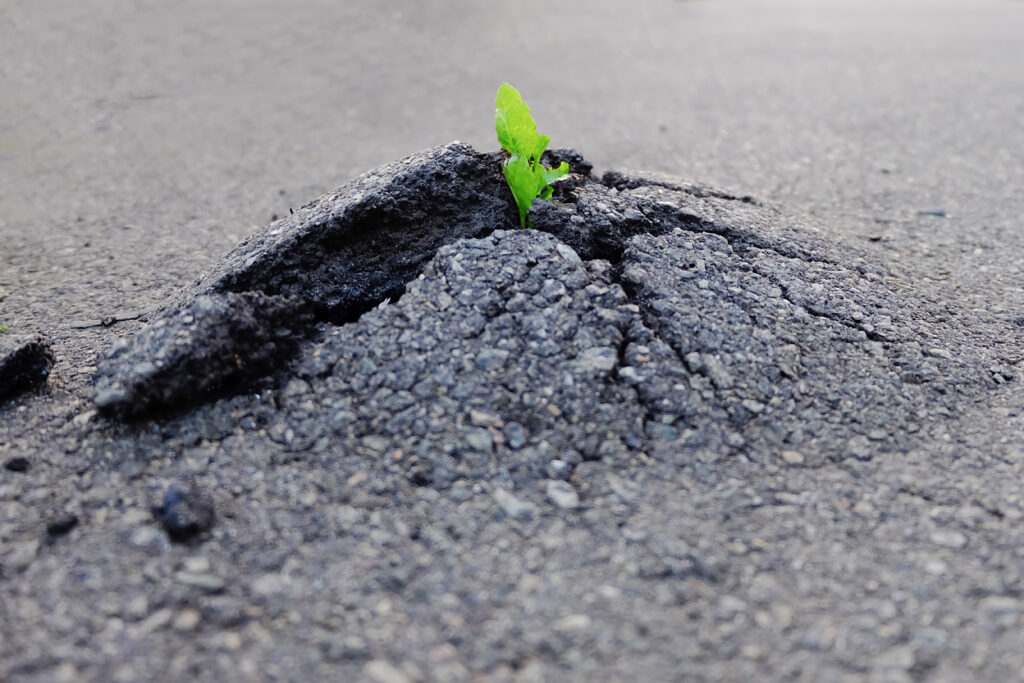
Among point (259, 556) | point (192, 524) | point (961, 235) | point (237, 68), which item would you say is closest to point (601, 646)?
point (259, 556)

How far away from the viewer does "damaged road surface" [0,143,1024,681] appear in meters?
1.50

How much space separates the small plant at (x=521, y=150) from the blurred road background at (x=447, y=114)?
5.14 feet

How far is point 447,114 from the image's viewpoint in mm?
5195

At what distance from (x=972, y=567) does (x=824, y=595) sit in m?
0.35

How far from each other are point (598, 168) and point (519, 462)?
279 centimetres

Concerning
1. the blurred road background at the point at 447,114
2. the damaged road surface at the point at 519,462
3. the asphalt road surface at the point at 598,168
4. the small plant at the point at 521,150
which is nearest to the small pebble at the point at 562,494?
the damaged road surface at the point at 519,462

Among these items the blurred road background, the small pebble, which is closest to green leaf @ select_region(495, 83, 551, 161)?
the small pebble

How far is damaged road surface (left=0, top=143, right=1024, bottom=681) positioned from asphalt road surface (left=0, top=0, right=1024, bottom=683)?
13 mm

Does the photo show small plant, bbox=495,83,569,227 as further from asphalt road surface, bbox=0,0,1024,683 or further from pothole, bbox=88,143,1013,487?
asphalt road surface, bbox=0,0,1024,683

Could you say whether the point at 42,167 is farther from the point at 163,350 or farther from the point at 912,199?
the point at 912,199

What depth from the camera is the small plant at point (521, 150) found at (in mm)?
2318

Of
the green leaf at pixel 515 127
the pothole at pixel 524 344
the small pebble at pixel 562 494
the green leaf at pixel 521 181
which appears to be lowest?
the small pebble at pixel 562 494

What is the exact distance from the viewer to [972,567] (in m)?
1.65

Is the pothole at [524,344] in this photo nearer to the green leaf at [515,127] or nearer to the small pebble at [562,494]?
the small pebble at [562,494]
